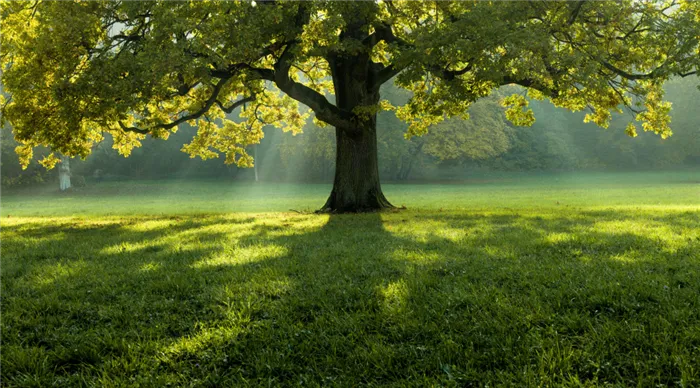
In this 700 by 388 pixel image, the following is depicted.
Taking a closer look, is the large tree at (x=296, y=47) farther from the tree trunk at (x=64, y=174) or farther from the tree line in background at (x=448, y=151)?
the tree trunk at (x=64, y=174)

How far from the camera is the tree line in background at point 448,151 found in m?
48.1

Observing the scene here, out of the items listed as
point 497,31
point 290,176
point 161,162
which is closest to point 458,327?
point 497,31

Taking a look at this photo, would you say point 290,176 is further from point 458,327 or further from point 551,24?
point 458,327

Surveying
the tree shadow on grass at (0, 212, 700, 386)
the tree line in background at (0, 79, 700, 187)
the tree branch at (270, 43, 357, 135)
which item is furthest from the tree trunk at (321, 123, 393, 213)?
the tree line in background at (0, 79, 700, 187)

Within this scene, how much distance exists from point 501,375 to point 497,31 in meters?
9.79

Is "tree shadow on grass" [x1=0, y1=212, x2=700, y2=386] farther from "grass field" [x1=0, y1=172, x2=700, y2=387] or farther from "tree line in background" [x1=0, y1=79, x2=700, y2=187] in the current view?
"tree line in background" [x1=0, y1=79, x2=700, y2=187]

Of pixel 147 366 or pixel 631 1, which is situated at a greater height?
pixel 631 1

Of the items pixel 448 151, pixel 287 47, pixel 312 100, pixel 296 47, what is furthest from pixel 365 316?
pixel 448 151

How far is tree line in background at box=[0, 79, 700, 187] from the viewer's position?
158 ft

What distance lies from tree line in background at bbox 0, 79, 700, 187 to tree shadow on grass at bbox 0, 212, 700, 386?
4112 centimetres

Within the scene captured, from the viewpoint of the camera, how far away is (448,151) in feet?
153

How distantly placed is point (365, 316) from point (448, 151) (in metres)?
43.5

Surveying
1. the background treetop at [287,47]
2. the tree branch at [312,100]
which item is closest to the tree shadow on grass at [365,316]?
the background treetop at [287,47]

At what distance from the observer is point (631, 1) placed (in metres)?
13.2
